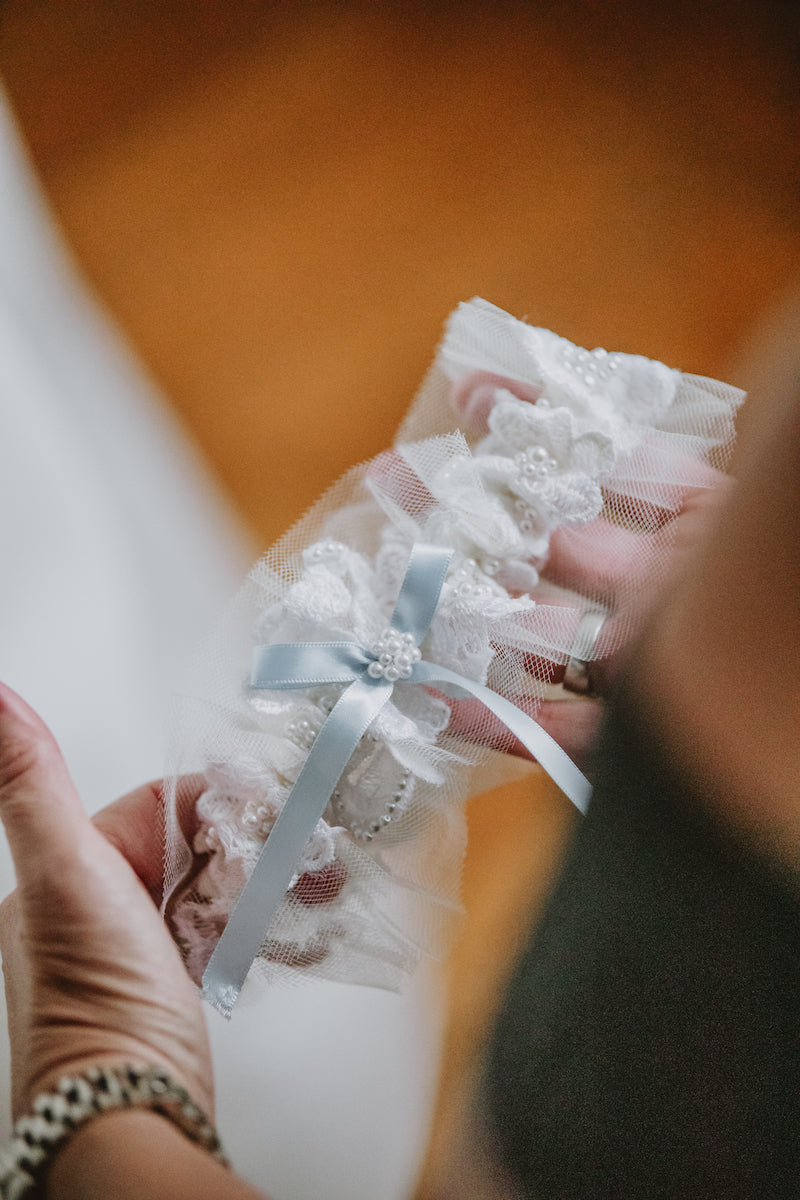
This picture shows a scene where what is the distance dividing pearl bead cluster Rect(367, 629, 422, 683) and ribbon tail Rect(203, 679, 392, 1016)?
2cm

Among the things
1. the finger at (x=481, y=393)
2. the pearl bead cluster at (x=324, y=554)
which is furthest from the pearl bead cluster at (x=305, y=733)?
the finger at (x=481, y=393)

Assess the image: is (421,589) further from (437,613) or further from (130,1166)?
(130,1166)

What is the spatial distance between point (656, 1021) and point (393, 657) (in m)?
0.25

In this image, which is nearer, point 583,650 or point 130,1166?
point 130,1166

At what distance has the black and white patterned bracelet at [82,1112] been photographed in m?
0.34

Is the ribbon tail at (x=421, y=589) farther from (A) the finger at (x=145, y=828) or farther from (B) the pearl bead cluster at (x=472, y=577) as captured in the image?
(A) the finger at (x=145, y=828)

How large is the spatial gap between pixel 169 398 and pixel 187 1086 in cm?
63

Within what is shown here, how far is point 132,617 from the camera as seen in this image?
26.9 inches

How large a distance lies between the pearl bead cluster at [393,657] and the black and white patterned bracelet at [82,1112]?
23 cm

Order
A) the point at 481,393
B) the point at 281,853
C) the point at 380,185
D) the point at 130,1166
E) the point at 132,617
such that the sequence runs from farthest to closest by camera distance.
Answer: the point at 380,185
the point at 132,617
the point at 481,393
the point at 281,853
the point at 130,1166

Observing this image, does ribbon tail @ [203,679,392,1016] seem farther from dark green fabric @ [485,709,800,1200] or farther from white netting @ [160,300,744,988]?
dark green fabric @ [485,709,800,1200]

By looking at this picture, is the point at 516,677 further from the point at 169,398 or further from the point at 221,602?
the point at 169,398

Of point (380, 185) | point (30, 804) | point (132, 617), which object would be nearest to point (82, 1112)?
point (30, 804)

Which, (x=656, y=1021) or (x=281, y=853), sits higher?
(x=281, y=853)
